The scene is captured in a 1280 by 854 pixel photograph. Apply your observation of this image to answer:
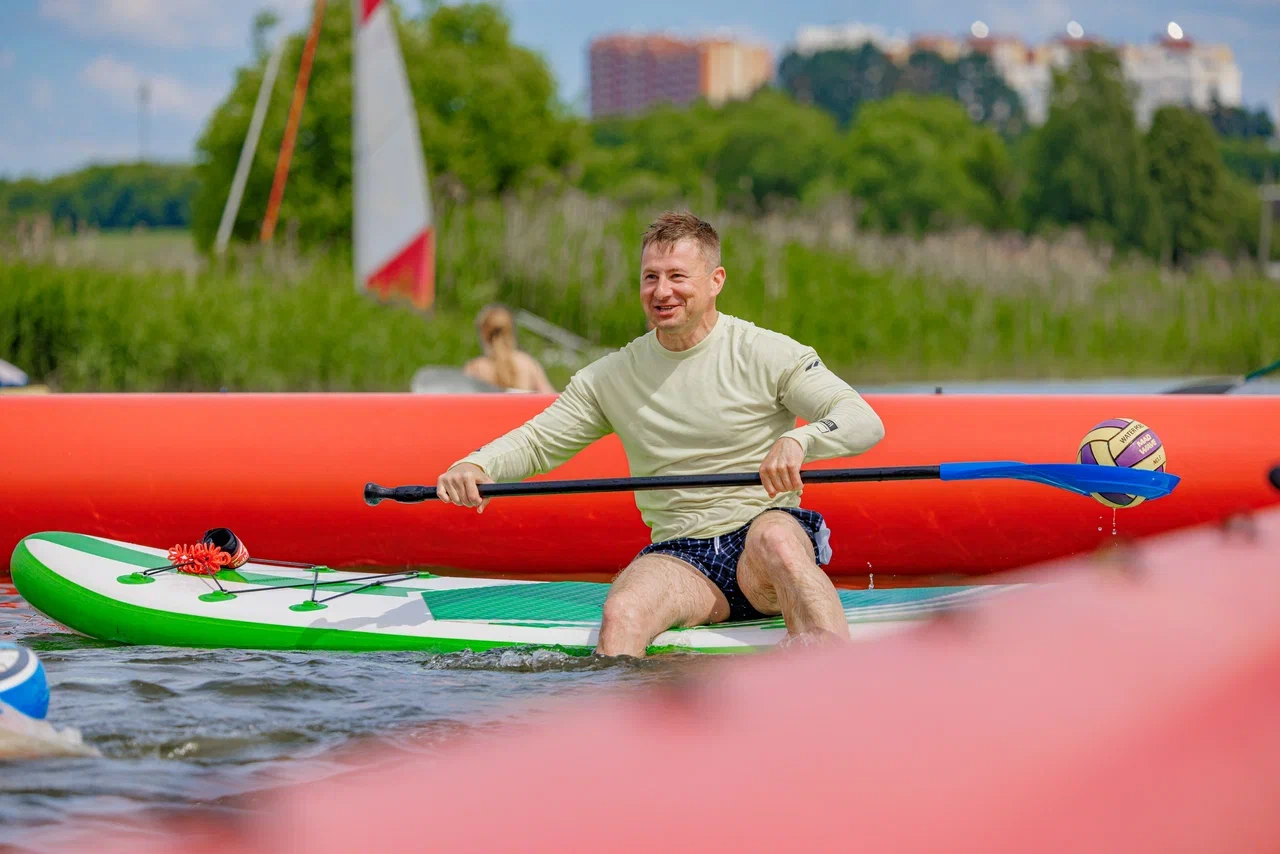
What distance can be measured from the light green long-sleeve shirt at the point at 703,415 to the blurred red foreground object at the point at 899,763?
205 cm

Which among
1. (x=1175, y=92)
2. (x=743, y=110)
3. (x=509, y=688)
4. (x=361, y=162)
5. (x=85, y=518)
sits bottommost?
(x=509, y=688)

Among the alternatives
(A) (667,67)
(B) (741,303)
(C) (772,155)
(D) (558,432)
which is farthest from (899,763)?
(A) (667,67)

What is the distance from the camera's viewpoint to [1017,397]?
408cm

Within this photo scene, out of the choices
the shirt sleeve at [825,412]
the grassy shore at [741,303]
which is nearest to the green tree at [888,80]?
the grassy shore at [741,303]

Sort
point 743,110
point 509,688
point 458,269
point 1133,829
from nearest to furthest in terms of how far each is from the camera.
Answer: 1. point 1133,829
2. point 509,688
3. point 458,269
4. point 743,110

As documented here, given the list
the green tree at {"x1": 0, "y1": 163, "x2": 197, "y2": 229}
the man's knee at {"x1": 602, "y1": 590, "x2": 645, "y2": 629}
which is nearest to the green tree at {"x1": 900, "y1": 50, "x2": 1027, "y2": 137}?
the green tree at {"x1": 0, "y1": 163, "x2": 197, "y2": 229}

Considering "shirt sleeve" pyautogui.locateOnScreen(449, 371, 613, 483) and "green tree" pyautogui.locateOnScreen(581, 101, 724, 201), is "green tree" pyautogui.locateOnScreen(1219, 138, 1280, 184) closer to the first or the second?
"green tree" pyautogui.locateOnScreen(581, 101, 724, 201)

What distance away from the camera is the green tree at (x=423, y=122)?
74.8 feet

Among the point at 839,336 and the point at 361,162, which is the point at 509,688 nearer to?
the point at 361,162

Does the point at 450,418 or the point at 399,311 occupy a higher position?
the point at 399,311

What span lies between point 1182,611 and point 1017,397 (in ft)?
10.6

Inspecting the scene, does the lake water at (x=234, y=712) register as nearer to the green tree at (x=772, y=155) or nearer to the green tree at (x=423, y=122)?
the green tree at (x=423, y=122)

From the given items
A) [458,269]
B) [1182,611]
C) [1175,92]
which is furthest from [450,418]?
[1175,92]

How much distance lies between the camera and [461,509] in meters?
4.07
